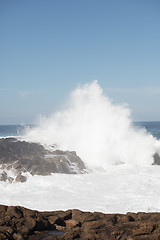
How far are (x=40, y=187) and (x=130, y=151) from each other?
12.0 metres

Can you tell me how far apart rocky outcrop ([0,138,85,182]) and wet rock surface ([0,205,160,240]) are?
26.1 ft

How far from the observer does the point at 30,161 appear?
16.7m

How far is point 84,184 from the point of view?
1394 centimetres


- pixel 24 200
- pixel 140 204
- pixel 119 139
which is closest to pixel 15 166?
pixel 24 200

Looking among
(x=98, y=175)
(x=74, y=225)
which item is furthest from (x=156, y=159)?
(x=74, y=225)

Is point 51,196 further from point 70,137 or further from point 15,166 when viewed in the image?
point 70,137

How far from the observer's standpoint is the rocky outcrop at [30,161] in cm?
1551

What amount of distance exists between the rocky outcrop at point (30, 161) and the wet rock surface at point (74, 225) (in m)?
7.96

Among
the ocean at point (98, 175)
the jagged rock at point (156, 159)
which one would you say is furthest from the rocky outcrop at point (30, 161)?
the jagged rock at point (156, 159)

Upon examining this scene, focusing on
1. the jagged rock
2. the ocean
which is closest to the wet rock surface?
the ocean

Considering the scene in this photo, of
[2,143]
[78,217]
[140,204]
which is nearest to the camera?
[78,217]

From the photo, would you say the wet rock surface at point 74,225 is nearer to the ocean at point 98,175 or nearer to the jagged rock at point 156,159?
the ocean at point 98,175

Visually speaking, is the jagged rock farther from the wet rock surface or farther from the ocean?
the wet rock surface

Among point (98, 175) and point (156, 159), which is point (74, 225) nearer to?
point (98, 175)
